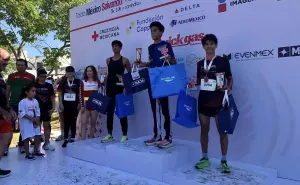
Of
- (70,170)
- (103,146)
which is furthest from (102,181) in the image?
(103,146)

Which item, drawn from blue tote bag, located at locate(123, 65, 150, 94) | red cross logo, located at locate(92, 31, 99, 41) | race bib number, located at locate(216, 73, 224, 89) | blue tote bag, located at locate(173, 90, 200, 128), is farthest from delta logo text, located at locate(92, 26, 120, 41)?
race bib number, located at locate(216, 73, 224, 89)

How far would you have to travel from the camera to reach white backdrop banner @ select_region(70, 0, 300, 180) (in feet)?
10.1

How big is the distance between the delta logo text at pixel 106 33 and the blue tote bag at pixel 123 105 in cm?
142

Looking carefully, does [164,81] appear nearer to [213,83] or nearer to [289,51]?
[213,83]

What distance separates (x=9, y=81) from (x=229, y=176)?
145 inches

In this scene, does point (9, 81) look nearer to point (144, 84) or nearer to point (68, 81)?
point (68, 81)

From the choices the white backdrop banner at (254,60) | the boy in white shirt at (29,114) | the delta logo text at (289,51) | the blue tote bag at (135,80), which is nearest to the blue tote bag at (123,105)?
the blue tote bag at (135,80)

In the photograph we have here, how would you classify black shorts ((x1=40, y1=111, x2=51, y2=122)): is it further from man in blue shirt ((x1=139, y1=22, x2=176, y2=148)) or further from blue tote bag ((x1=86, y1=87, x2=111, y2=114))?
man in blue shirt ((x1=139, y1=22, x2=176, y2=148))

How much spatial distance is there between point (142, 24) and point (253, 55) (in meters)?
1.97

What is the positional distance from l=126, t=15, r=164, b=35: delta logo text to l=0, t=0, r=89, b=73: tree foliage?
4988 mm

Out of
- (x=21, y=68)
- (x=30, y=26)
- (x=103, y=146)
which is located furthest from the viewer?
Result: (x=30, y=26)

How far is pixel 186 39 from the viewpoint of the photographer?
3992mm

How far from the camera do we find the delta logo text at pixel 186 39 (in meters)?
3.83

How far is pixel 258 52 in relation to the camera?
129 inches
